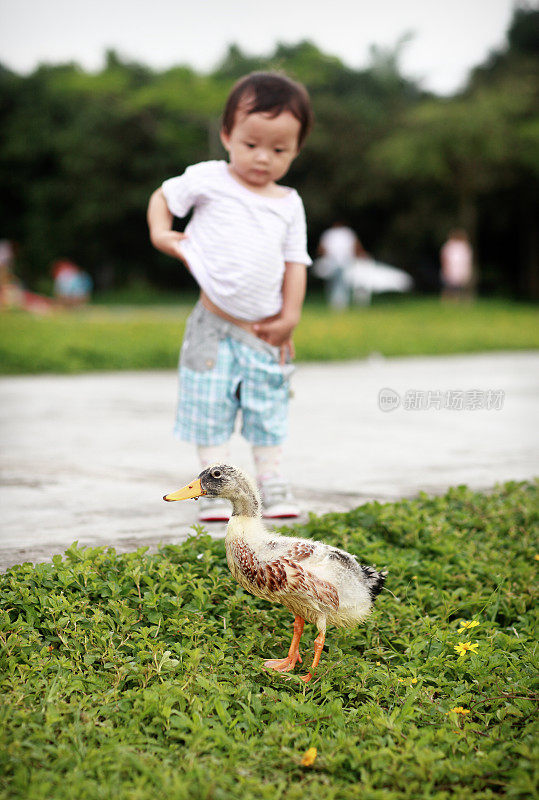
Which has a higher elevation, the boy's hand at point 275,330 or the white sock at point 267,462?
the boy's hand at point 275,330

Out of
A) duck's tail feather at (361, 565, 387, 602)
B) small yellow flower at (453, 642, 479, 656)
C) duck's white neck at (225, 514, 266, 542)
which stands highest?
duck's white neck at (225, 514, 266, 542)

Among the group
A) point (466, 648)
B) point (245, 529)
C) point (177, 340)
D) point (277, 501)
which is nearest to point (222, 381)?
point (277, 501)

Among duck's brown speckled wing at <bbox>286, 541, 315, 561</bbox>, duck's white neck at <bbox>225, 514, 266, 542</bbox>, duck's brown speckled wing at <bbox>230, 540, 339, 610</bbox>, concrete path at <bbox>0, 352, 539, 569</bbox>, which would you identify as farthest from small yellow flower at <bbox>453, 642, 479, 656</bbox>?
concrete path at <bbox>0, 352, 539, 569</bbox>

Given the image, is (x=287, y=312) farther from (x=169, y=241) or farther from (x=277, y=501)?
(x=277, y=501)

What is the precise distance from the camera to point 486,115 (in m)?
24.7

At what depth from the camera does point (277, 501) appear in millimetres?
3637

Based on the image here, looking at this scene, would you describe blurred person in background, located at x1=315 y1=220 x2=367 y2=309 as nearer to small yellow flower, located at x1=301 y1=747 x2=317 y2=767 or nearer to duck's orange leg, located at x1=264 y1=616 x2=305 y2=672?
duck's orange leg, located at x1=264 y1=616 x2=305 y2=672

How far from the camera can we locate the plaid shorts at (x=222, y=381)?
3.55 meters

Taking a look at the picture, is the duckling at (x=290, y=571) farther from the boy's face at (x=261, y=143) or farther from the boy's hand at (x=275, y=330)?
the boy's face at (x=261, y=143)

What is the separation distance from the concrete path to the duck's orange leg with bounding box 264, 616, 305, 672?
2.80ft

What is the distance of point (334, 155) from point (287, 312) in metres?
26.5

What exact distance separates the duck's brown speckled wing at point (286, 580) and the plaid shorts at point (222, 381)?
42.9 inches

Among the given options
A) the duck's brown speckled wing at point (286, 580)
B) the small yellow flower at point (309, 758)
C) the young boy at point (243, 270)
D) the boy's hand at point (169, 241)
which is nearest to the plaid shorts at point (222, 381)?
the young boy at point (243, 270)

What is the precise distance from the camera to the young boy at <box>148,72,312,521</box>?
3457 mm
